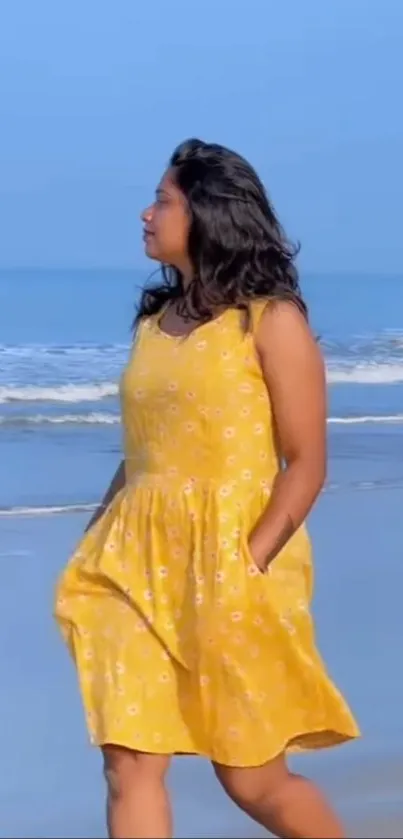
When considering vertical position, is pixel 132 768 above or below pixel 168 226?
below

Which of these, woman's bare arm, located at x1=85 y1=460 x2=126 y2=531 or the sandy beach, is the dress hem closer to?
woman's bare arm, located at x1=85 y1=460 x2=126 y2=531

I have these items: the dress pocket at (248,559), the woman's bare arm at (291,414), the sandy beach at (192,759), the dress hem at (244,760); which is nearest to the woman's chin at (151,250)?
the woman's bare arm at (291,414)

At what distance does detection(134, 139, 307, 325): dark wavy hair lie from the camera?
3480mm

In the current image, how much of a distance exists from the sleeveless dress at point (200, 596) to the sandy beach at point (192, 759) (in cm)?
86

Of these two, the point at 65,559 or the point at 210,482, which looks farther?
the point at 65,559

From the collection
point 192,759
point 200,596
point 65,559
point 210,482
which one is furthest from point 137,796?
point 65,559

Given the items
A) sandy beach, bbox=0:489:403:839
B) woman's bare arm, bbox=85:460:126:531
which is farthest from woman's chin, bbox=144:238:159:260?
sandy beach, bbox=0:489:403:839

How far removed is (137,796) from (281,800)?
0.26m

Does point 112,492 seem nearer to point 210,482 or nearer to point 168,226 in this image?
point 210,482

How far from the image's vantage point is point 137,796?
3.41 meters

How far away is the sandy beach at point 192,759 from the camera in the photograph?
4.57 meters

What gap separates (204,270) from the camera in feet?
11.6

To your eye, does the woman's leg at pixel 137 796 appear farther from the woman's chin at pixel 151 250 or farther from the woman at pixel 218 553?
the woman's chin at pixel 151 250

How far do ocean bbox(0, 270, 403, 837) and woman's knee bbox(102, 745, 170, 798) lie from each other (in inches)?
35.2
